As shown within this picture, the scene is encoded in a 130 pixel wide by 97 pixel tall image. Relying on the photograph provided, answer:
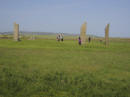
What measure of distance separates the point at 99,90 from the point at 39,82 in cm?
210

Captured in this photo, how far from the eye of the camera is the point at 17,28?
31203 millimetres

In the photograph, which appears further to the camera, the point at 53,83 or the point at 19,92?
the point at 53,83

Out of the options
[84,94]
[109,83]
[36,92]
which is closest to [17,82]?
[36,92]

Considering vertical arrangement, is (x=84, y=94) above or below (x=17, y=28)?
→ below

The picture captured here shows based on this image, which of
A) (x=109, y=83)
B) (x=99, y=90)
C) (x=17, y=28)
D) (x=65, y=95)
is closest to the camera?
(x=65, y=95)

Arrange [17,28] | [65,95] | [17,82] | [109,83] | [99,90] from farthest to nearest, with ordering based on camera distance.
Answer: [17,28], [109,83], [17,82], [99,90], [65,95]

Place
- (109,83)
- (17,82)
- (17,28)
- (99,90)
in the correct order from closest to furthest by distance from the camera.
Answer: (99,90) < (17,82) < (109,83) < (17,28)

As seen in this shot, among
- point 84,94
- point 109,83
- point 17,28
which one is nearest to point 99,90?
point 84,94

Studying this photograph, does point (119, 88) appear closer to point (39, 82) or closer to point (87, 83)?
point (87, 83)

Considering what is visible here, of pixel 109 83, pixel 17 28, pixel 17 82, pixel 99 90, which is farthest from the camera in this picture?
pixel 17 28

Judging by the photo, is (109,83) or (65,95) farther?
(109,83)

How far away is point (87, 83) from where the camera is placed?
609 centimetres

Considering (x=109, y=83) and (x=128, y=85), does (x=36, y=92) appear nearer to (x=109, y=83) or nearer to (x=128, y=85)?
(x=109, y=83)

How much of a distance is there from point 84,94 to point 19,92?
1.92 metres
